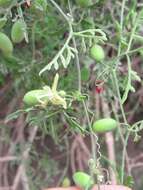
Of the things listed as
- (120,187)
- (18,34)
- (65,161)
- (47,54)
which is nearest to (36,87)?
(47,54)

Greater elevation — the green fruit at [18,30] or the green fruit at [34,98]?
the green fruit at [18,30]

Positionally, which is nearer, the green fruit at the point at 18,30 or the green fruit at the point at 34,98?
the green fruit at the point at 34,98

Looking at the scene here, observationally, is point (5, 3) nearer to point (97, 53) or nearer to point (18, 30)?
point (18, 30)

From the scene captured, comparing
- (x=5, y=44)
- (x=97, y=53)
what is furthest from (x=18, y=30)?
(x=97, y=53)

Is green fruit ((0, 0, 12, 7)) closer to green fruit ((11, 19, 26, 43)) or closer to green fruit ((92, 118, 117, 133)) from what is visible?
green fruit ((11, 19, 26, 43))

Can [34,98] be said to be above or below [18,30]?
below

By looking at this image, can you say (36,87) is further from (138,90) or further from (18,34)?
(138,90)

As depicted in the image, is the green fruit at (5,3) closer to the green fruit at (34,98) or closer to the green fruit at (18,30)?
the green fruit at (18,30)

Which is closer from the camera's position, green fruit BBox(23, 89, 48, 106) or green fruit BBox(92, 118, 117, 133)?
green fruit BBox(23, 89, 48, 106)

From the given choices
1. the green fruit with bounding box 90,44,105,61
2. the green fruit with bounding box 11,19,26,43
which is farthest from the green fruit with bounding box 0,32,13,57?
the green fruit with bounding box 90,44,105,61

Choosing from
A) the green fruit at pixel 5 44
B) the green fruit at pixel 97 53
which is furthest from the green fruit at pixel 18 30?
the green fruit at pixel 97 53

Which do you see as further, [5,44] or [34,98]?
[5,44]
